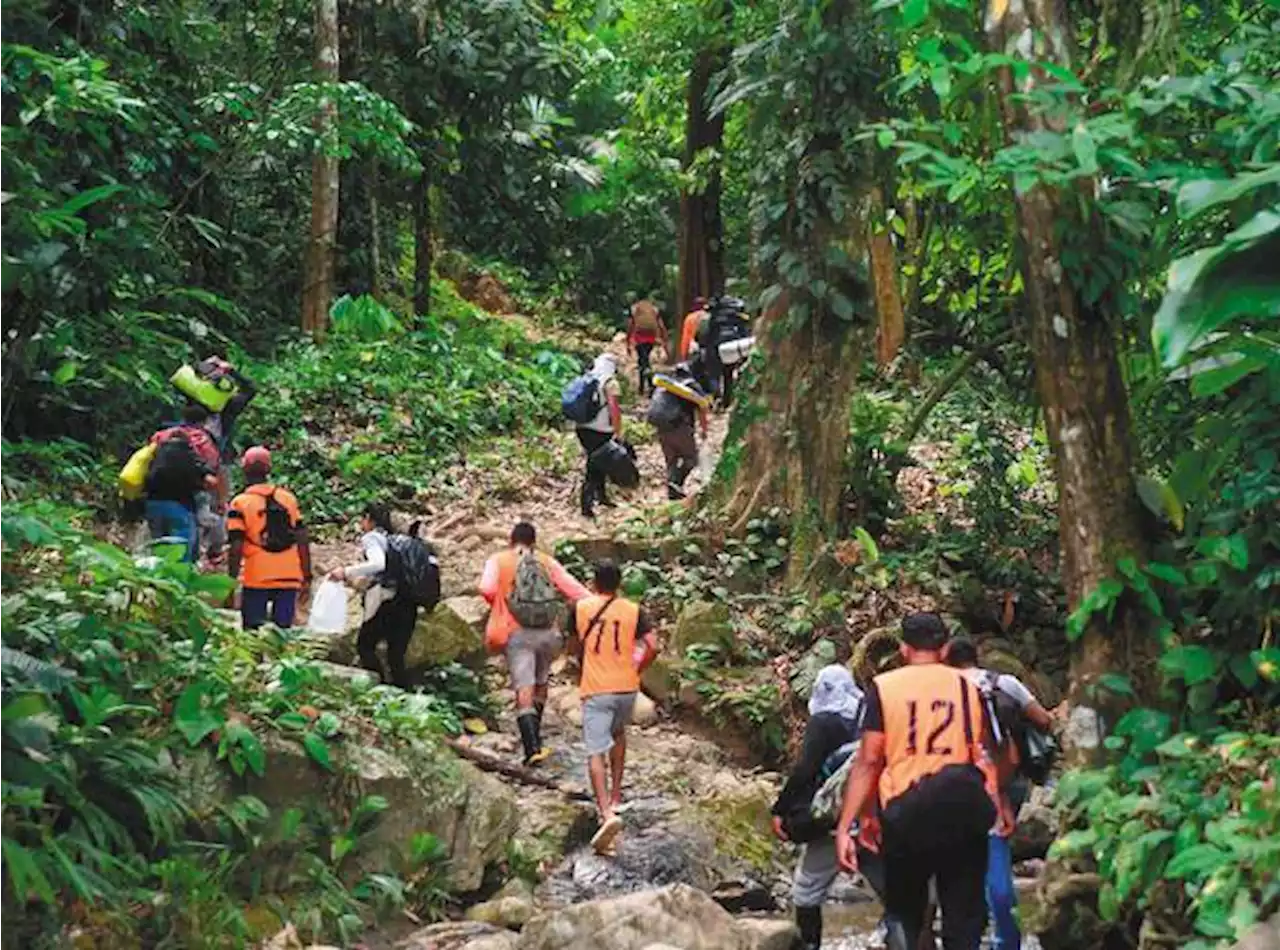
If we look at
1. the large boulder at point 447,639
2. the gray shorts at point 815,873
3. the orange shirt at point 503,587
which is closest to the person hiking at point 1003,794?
the gray shorts at point 815,873

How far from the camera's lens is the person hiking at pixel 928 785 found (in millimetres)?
5020

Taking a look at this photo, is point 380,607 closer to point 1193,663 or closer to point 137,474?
point 137,474

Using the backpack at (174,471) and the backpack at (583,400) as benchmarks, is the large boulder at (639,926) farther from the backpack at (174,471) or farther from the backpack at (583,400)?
the backpack at (583,400)

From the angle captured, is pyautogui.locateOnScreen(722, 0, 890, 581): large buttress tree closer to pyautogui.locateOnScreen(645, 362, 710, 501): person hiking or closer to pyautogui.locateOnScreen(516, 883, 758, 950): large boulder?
pyautogui.locateOnScreen(645, 362, 710, 501): person hiking

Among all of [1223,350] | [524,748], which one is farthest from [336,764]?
[1223,350]

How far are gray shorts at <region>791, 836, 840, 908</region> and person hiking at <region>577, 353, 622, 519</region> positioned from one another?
7.20 meters

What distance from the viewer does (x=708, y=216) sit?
838 inches

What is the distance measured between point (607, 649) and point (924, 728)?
10.3 ft

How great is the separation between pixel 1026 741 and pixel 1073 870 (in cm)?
56

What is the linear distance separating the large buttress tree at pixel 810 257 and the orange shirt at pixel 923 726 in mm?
6514

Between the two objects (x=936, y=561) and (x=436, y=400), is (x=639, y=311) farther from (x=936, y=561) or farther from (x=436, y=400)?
(x=936, y=561)

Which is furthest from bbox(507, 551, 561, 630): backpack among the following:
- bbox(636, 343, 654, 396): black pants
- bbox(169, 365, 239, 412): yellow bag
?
bbox(636, 343, 654, 396): black pants

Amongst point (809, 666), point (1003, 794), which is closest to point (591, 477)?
point (809, 666)

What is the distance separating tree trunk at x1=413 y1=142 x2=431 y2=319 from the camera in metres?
19.9
